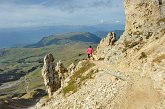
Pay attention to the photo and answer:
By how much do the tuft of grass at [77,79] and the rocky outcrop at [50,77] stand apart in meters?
18.4

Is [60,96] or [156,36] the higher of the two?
[156,36]

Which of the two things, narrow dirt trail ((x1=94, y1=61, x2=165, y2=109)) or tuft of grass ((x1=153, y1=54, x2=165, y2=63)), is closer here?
narrow dirt trail ((x1=94, y1=61, x2=165, y2=109))

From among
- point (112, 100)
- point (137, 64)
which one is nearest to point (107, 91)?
point (112, 100)

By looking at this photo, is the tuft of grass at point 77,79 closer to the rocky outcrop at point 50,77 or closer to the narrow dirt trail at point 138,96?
the narrow dirt trail at point 138,96

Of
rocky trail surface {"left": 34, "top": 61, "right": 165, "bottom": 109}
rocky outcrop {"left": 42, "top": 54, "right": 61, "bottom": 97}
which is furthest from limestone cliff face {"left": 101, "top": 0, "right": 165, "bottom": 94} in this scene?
rocky outcrop {"left": 42, "top": 54, "right": 61, "bottom": 97}

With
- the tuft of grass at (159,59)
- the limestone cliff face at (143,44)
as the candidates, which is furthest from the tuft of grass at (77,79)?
the tuft of grass at (159,59)

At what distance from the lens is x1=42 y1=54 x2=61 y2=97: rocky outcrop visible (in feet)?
338

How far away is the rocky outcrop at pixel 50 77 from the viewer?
103125 mm

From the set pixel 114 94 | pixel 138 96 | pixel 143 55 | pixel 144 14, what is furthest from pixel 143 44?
pixel 138 96

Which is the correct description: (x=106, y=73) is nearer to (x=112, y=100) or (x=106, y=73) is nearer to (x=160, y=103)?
(x=112, y=100)

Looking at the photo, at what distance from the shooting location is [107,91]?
63.0 metres

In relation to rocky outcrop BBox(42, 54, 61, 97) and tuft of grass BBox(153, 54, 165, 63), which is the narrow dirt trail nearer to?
tuft of grass BBox(153, 54, 165, 63)

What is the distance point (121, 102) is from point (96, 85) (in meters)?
10.6

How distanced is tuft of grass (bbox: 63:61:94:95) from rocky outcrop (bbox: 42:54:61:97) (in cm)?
1845
